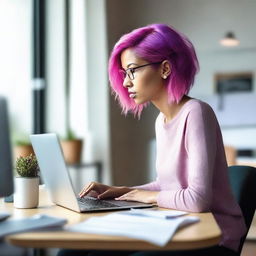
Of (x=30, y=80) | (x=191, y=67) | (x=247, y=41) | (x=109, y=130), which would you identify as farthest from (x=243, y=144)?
(x=191, y=67)

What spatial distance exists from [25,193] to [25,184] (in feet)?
0.09

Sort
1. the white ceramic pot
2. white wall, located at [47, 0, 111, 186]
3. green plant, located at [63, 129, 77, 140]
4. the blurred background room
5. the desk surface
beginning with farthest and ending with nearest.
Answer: white wall, located at [47, 0, 111, 186]
green plant, located at [63, 129, 77, 140]
the blurred background room
the white ceramic pot
the desk surface

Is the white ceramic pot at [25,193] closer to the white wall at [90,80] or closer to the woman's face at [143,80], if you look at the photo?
the woman's face at [143,80]

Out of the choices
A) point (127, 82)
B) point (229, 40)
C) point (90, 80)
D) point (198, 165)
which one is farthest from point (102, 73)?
point (198, 165)

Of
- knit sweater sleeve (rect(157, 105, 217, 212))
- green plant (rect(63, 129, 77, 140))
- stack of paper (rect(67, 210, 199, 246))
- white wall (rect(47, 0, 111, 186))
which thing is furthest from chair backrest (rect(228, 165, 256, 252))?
white wall (rect(47, 0, 111, 186))

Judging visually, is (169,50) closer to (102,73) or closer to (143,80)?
(143,80)

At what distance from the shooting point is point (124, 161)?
5090 mm

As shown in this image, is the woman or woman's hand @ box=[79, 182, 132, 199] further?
woman's hand @ box=[79, 182, 132, 199]

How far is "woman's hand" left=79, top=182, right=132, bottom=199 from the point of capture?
5.70 feet

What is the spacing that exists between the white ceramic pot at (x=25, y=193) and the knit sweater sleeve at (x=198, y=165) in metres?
0.39

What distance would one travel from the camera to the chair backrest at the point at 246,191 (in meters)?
1.74

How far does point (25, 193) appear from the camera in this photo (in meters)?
1.59

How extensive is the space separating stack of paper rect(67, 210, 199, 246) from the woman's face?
427 mm

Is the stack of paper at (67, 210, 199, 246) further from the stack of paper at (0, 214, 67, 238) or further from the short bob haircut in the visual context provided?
the short bob haircut
